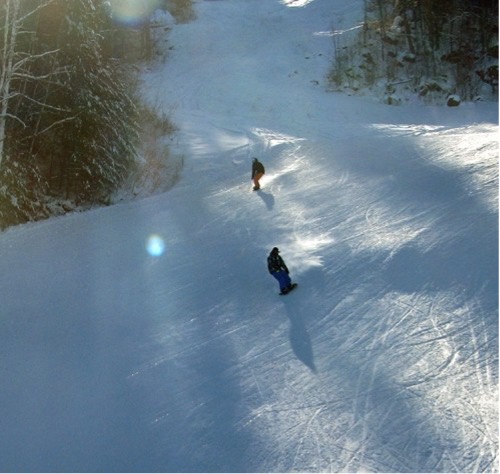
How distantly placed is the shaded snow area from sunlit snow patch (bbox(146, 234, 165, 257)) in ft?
0.19

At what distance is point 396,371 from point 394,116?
2161cm

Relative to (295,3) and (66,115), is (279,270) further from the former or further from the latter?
(295,3)

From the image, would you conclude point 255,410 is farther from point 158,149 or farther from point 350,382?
point 158,149

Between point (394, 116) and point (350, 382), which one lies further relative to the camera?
point (394, 116)

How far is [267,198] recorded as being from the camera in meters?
18.3

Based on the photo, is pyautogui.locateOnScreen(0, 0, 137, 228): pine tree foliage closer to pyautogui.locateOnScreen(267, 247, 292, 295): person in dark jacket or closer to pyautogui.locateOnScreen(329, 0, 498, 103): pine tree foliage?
pyautogui.locateOnScreen(267, 247, 292, 295): person in dark jacket

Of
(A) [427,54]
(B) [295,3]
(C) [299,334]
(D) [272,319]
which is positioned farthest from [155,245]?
(B) [295,3]

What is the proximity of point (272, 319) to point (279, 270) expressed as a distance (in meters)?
1.15

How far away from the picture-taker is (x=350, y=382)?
912 centimetres

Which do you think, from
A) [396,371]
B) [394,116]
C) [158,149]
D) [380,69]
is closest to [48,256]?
[158,149]

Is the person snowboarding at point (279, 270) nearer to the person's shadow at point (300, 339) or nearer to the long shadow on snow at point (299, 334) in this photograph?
the long shadow on snow at point (299, 334)

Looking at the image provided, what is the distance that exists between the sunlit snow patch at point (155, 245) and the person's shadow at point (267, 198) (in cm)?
343

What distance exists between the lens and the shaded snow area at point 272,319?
8312 millimetres

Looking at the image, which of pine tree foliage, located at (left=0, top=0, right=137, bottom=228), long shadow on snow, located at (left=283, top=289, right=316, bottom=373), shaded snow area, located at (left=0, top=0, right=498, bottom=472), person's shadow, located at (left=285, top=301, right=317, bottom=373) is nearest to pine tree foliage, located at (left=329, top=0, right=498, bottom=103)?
shaded snow area, located at (left=0, top=0, right=498, bottom=472)
